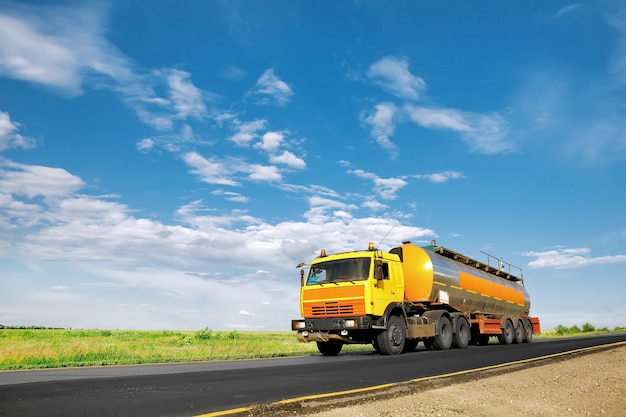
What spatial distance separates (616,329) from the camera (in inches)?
2601

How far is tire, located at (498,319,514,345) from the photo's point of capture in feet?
84.9

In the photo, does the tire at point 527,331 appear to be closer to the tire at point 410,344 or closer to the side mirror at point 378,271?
the tire at point 410,344

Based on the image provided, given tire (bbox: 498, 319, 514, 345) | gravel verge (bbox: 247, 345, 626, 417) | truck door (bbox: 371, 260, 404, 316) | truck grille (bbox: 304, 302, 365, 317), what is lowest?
gravel verge (bbox: 247, 345, 626, 417)

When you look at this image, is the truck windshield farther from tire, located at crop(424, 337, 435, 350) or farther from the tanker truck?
tire, located at crop(424, 337, 435, 350)

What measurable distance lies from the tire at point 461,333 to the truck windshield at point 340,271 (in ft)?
21.9

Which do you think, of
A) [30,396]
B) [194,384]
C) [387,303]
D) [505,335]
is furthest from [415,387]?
[505,335]

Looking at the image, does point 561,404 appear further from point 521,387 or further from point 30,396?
point 30,396

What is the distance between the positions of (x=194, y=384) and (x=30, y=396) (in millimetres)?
2516

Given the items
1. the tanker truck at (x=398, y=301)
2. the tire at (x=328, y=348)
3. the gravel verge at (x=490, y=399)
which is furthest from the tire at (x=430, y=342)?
the gravel verge at (x=490, y=399)

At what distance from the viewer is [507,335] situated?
85.6 feet

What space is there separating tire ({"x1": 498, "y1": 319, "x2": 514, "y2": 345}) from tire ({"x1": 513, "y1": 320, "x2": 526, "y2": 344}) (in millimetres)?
887

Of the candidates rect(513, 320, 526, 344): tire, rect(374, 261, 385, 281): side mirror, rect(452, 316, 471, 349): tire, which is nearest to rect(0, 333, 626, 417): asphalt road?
rect(374, 261, 385, 281): side mirror

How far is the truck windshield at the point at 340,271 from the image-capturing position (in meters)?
17.0

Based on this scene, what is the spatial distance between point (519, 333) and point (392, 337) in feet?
45.5
